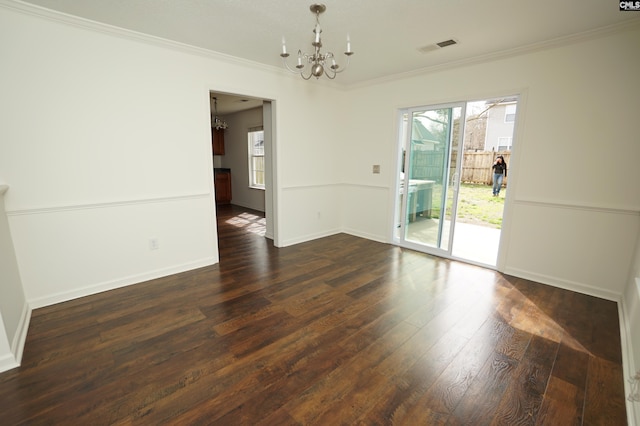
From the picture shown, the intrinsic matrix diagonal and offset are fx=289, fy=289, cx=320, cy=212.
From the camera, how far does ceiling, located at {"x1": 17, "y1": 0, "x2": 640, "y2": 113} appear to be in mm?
2377

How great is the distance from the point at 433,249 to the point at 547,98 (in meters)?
2.28

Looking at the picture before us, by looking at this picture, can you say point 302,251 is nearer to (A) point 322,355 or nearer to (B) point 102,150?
(A) point 322,355

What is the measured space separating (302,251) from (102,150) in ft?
8.90

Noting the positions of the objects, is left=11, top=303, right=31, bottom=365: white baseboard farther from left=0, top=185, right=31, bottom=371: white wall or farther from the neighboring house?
the neighboring house

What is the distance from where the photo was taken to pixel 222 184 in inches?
324

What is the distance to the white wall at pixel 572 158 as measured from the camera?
2764 mm

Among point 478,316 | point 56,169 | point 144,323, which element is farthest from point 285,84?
point 478,316

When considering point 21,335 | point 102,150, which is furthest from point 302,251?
point 21,335

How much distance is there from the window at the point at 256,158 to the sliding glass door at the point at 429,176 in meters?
3.99

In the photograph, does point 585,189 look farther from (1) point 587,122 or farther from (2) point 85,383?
(2) point 85,383

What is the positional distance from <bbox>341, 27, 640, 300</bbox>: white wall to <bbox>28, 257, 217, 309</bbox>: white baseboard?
3906mm

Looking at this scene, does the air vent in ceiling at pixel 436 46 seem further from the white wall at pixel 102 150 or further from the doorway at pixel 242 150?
the doorway at pixel 242 150

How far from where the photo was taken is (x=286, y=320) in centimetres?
253

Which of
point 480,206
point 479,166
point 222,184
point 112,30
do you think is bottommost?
point 480,206
